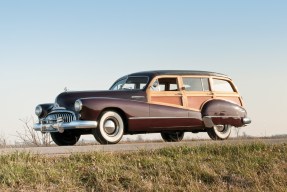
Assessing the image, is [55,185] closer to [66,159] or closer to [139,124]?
[66,159]

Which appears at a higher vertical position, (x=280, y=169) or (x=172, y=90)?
(x=172, y=90)

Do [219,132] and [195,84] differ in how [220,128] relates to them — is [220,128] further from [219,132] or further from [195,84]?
[195,84]

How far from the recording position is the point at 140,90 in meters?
12.9

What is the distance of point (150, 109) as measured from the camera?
41.9 feet

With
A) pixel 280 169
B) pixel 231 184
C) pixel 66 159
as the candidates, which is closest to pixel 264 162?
pixel 280 169

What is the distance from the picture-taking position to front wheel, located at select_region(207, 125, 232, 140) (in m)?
14.3

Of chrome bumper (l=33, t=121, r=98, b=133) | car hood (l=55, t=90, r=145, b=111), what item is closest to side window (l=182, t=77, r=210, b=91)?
car hood (l=55, t=90, r=145, b=111)

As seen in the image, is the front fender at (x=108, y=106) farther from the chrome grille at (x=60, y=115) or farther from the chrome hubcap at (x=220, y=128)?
the chrome hubcap at (x=220, y=128)

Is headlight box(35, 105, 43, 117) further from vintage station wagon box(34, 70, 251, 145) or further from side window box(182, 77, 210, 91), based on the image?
side window box(182, 77, 210, 91)

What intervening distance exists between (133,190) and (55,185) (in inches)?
45.4

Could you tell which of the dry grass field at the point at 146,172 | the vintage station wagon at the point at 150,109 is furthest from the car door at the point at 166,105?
the dry grass field at the point at 146,172

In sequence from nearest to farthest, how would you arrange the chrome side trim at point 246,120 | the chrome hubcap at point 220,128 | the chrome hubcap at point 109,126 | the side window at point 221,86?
the chrome hubcap at point 109,126
the chrome hubcap at point 220,128
the side window at point 221,86
the chrome side trim at point 246,120

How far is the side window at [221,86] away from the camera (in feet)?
48.1

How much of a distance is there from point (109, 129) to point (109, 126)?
8 centimetres
